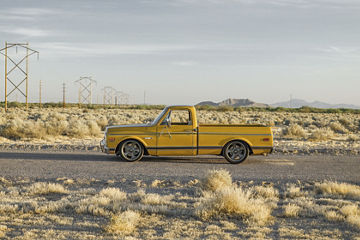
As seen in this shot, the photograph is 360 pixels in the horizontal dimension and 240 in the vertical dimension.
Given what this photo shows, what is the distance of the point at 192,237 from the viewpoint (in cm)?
651

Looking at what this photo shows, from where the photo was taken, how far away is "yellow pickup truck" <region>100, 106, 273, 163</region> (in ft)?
47.0

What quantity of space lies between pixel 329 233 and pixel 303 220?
2.64 feet

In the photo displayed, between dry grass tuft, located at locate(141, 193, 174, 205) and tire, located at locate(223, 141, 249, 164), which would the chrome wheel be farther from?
dry grass tuft, located at locate(141, 193, 174, 205)

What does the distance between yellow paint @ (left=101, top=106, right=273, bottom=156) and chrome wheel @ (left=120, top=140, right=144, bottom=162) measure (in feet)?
0.75

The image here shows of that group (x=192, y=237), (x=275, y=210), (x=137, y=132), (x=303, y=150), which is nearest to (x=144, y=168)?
→ (x=137, y=132)

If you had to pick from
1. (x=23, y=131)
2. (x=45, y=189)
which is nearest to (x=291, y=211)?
(x=45, y=189)

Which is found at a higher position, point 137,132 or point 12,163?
point 137,132

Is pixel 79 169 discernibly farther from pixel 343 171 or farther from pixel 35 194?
pixel 343 171

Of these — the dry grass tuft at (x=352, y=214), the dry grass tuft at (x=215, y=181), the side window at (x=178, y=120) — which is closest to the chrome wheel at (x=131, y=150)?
the side window at (x=178, y=120)

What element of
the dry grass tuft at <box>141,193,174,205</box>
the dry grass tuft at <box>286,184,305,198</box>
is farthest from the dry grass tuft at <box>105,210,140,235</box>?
the dry grass tuft at <box>286,184,305,198</box>

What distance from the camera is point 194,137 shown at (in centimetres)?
1428

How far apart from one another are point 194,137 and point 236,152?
1.51 m

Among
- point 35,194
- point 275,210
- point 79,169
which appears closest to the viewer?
point 275,210

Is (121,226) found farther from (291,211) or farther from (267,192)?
(267,192)
